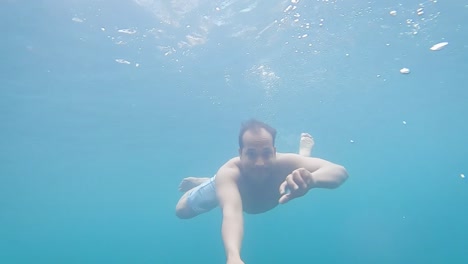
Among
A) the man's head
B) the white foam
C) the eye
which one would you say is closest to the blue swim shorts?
the man's head

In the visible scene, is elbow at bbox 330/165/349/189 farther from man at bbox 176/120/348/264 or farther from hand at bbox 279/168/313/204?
hand at bbox 279/168/313/204

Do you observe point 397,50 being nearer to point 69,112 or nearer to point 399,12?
point 399,12

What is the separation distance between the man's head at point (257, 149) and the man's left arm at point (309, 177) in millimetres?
548

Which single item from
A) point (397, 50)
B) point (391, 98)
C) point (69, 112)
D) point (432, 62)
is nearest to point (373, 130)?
point (391, 98)

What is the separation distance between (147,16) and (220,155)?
1106 inches

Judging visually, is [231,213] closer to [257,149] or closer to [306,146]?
[257,149]

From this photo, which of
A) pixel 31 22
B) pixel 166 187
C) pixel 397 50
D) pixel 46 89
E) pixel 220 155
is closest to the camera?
pixel 31 22

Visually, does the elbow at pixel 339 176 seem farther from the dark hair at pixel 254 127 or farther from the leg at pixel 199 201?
the leg at pixel 199 201

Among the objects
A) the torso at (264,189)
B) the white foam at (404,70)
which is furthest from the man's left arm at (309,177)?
the white foam at (404,70)

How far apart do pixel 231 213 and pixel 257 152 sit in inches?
47.3

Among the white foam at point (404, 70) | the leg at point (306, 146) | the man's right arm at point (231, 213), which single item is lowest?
the man's right arm at point (231, 213)

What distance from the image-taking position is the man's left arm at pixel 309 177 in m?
4.18

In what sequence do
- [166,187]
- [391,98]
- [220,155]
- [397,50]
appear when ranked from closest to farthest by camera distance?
[397,50], [391,98], [220,155], [166,187]

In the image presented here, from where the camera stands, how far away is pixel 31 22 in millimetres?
14102
